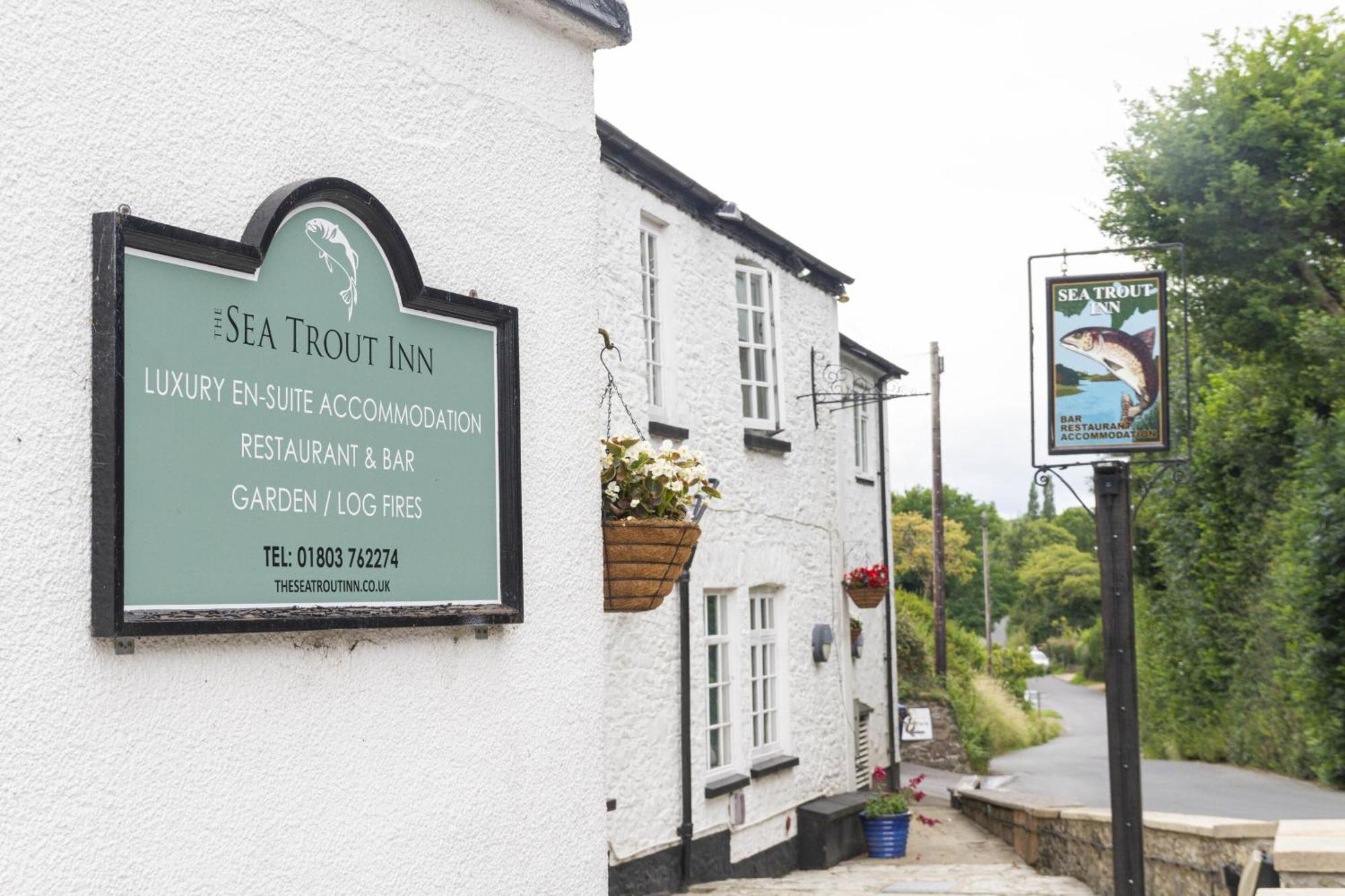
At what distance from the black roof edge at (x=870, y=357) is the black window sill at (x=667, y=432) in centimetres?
703

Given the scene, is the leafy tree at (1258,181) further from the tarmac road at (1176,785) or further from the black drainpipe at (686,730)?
the black drainpipe at (686,730)

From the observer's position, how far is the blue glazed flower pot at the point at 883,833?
602 inches

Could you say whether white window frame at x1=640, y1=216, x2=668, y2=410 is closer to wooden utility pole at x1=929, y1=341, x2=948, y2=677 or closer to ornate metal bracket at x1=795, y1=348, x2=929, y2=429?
ornate metal bracket at x1=795, y1=348, x2=929, y2=429

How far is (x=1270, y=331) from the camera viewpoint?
1645 centimetres

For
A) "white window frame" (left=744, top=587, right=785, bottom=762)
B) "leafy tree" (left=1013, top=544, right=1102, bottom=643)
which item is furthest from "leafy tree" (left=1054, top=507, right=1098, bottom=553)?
"white window frame" (left=744, top=587, right=785, bottom=762)

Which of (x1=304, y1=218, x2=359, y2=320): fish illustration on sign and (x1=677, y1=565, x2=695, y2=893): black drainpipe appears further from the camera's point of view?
(x1=677, y1=565, x2=695, y2=893): black drainpipe

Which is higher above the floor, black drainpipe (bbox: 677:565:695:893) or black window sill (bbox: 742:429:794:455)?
black window sill (bbox: 742:429:794:455)

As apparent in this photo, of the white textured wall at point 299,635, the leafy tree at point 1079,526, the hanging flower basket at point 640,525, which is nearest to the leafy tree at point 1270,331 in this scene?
the hanging flower basket at point 640,525

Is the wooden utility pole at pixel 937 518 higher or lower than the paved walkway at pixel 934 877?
higher

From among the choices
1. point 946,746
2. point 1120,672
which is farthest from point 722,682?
point 946,746

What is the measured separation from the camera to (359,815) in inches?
136

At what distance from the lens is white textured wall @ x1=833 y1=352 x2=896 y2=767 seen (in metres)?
18.1

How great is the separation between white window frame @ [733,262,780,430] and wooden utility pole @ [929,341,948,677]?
15946mm

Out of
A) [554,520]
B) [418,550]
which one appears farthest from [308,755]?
[554,520]
